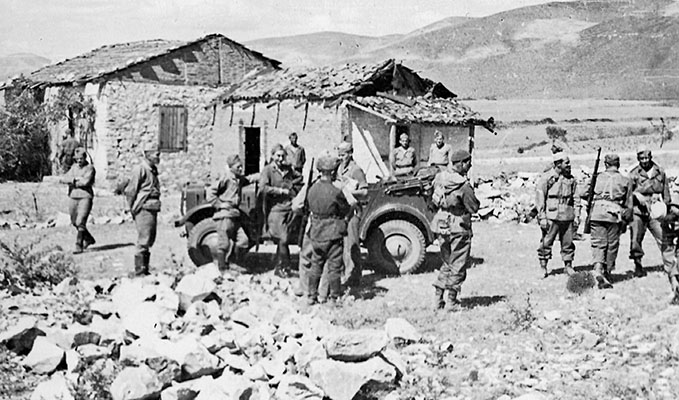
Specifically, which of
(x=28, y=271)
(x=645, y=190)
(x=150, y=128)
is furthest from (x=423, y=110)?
(x=28, y=271)

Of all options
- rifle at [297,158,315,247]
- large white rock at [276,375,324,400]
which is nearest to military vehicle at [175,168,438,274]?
rifle at [297,158,315,247]

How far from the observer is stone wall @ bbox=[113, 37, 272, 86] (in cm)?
2184

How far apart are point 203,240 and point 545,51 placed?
8282cm

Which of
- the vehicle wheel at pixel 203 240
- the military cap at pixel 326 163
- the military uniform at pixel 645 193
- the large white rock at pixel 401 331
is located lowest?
the large white rock at pixel 401 331

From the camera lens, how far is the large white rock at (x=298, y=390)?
6.43 m

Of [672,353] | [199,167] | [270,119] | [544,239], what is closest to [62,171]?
[199,167]

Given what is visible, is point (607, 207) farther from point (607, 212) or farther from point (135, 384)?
point (135, 384)

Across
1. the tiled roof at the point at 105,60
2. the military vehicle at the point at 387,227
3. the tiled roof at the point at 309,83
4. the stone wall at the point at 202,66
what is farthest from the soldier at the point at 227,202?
the stone wall at the point at 202,66

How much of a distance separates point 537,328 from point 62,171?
58.3ft

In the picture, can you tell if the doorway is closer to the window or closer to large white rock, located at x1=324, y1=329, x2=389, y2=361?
the window

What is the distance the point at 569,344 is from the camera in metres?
7.78

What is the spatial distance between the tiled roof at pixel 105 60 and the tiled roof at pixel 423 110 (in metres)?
6.31

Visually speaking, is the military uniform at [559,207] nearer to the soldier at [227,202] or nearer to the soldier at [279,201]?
the soldier at [279,201]

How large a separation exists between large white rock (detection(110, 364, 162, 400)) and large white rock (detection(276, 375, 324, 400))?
0.99 metres
